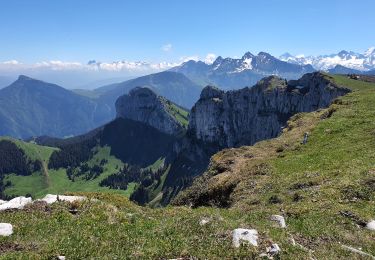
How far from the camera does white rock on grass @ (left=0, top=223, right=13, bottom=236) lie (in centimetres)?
2043

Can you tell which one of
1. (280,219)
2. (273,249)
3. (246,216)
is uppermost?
(273,249)

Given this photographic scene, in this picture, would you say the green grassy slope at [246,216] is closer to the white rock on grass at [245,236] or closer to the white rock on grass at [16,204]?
the white rock on grass at [245,236]

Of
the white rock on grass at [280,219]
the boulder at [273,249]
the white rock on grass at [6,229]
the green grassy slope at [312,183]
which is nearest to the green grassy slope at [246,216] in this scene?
the green grassy slope at [312,183]

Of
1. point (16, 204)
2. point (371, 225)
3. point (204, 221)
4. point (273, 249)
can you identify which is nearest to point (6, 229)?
point (16, 204)

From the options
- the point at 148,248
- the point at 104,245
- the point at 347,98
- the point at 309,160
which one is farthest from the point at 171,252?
the point at 347,98

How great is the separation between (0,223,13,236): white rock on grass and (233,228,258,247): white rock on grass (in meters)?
10.9

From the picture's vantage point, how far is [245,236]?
20.0m

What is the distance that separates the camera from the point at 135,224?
2234 cm

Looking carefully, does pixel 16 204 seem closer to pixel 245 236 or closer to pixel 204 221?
pixel 204 221

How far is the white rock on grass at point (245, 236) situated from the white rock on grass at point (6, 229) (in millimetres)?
10949

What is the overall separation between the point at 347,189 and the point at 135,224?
1717 centimetres

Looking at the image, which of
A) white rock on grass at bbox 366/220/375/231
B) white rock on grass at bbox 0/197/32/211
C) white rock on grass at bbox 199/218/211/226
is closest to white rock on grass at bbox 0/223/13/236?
white rock on grass at bbox 0/197/32/211

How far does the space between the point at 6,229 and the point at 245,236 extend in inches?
461

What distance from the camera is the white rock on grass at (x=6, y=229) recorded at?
2043 cm
